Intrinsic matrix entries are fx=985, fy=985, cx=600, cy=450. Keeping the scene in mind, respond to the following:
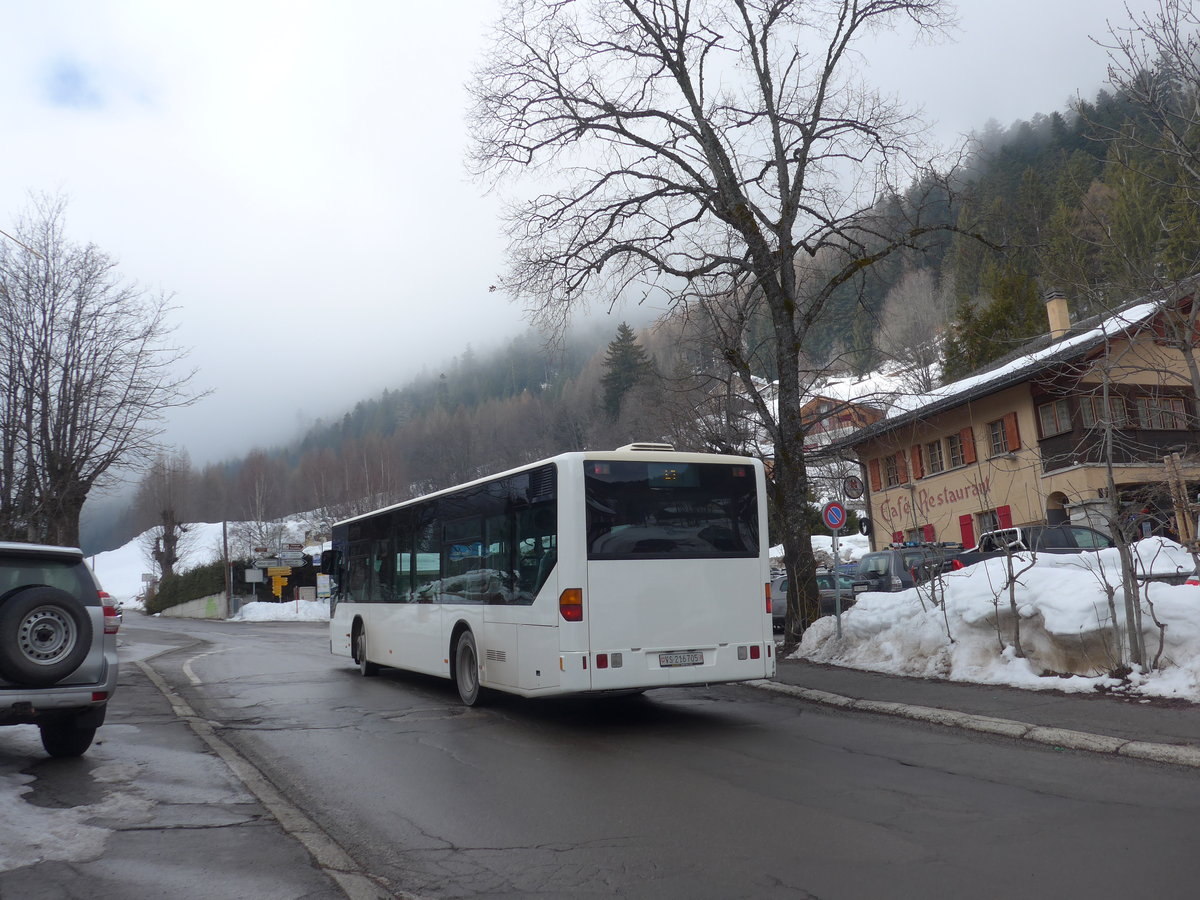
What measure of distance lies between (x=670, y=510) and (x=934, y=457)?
31.6m

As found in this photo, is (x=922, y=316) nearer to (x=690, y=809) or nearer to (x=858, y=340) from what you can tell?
(x=858, y=340)

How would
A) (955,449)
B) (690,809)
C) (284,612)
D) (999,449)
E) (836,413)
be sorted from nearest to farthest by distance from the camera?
(690,809), (836,413), (999,449), (955,449), (284,612)

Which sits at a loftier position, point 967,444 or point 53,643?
point 967,444

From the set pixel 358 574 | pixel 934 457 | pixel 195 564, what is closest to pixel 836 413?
pixel 358 574

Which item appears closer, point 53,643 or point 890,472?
point 53,643

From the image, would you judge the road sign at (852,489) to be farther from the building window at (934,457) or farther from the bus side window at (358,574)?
the building window at (934,457)

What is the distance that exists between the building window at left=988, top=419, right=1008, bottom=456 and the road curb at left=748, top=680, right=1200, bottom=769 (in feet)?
86.8

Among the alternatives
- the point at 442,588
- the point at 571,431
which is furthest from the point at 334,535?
the point at 571,431

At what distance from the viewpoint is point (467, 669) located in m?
12.0

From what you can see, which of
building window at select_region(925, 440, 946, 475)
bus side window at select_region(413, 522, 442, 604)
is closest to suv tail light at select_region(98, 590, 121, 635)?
bus side window at select_region(413, 522, 442, 604)

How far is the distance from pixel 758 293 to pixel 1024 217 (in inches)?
170

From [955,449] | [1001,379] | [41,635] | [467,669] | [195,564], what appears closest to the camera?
[41,635]

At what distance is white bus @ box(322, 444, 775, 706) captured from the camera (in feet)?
32.1

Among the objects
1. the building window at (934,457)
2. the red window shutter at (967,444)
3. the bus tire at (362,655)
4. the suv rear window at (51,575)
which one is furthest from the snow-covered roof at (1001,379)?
the suv rear window at (51,575)
